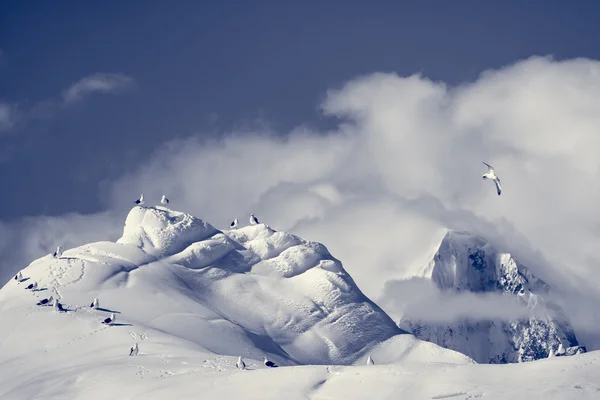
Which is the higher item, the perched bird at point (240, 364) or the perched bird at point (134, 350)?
the perched bird at point (134, 350)

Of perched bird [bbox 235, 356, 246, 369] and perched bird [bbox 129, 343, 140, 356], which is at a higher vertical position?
perched bird [bbox 129, 343, 140, 356]

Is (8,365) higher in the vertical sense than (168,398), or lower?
higher

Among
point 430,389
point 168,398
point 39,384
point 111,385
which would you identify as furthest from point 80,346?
point 430,389

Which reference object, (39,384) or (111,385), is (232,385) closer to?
(111,385)

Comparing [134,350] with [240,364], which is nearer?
[240,364]

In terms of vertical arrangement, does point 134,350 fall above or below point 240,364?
above

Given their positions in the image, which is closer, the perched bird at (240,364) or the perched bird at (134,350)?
the perched bird at (240,364)

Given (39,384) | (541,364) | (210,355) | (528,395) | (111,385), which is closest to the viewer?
(528,395)

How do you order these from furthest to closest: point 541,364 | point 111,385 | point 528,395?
point 111,385
point 541,364
point 528,395

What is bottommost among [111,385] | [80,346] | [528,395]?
[528,395]

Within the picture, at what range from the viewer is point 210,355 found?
187 metres

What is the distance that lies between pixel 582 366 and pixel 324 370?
102 ft

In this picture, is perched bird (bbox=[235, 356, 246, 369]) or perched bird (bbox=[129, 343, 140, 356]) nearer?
perched bird (bbox=[235, 356, 246, 369])

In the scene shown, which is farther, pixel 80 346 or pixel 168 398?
pixel 80 346
